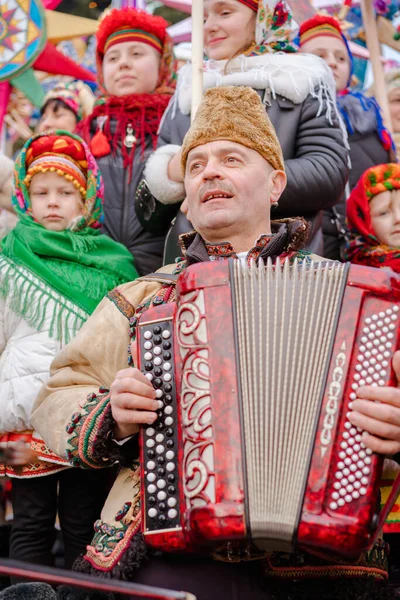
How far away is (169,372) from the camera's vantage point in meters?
2.22

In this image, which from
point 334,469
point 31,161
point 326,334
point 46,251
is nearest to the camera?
point 334,469

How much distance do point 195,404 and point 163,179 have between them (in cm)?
161

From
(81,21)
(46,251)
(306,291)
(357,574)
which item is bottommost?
(357,574)

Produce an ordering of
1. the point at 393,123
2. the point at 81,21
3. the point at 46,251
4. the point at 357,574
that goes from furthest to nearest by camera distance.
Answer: the point at 81,21, the point at 393,123, the point at 46,251, the point at 357,574

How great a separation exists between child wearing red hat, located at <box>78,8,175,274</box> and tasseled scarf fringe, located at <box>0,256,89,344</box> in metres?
0.59

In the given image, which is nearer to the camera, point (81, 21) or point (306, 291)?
point (306, 291)

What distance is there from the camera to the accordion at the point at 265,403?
2.01m

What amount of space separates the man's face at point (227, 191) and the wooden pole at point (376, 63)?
207 cm

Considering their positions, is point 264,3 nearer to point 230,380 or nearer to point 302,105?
point 302,105

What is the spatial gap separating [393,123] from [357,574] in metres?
3.58

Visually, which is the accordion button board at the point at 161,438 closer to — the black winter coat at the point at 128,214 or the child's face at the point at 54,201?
the child's face at the point at 54,201

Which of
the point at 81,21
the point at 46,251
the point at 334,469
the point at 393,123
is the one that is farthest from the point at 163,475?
the point at 81,21

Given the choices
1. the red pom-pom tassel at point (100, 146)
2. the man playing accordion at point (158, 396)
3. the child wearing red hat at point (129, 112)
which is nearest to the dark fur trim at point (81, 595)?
the man playing accordion at point (158, 396)

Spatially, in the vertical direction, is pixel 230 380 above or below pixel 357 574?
above
